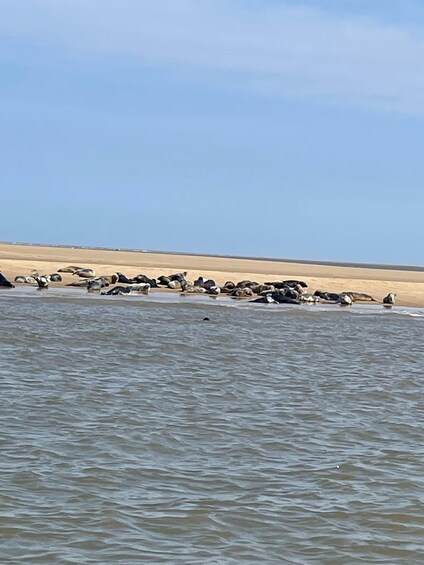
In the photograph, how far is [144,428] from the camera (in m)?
8.06

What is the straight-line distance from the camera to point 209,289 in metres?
25.9

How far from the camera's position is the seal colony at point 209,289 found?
80.4 ft

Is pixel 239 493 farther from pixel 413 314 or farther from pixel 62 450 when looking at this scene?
pixel 413 314

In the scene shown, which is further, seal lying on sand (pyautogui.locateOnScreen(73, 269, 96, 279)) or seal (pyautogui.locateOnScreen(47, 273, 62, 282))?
seal lying on sand (pyautogui.locateOnScreen(73, 269, 96, 279))

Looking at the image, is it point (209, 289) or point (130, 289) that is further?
point (209, 289)

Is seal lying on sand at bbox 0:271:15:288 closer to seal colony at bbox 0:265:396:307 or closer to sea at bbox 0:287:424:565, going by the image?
seal colony at bbox 0:265:396:307

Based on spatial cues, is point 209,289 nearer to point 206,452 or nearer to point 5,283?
point 5,283

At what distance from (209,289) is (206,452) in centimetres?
1856

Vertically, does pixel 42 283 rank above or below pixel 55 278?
below

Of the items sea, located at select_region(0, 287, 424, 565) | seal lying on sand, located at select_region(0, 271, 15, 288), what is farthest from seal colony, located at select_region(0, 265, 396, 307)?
sea, located at select_region(0, 287, 424, 565)

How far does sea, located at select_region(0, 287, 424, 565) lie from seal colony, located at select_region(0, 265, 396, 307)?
969cm

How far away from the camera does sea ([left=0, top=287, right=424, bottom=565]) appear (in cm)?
535

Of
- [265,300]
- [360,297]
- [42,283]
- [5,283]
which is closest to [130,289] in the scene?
[42,283]

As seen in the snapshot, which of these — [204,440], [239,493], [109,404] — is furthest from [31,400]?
[239,493]
